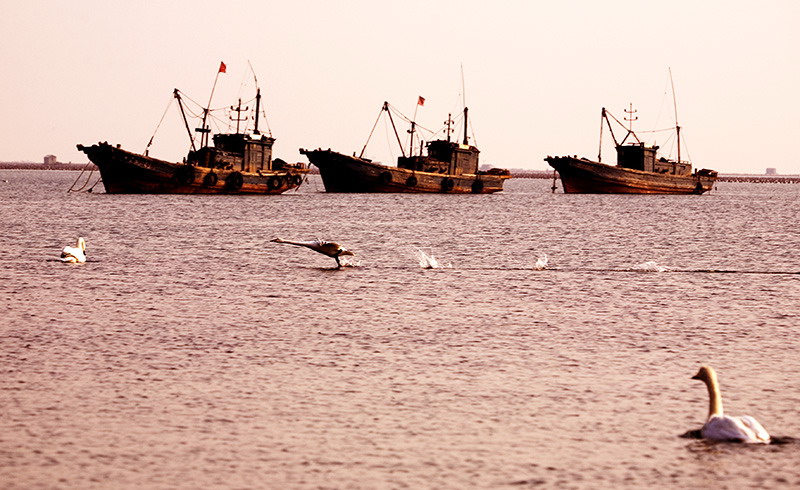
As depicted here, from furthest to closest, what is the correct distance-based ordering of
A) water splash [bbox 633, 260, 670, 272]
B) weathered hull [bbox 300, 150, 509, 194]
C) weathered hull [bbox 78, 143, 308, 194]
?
weathered hull [bbox 300, 150, 509, 194], weathered hull [bbox 78, 143, 308, 194], water splash [bbox 633, 260, 670, 272]

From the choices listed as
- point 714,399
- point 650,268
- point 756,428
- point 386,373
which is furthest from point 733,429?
point 650,268

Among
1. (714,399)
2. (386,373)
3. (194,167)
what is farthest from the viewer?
(194,167)

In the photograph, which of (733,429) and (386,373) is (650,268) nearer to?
(386,373)

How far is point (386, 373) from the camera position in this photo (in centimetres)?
1557

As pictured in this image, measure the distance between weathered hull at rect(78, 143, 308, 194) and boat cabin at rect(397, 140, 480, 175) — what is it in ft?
78.1

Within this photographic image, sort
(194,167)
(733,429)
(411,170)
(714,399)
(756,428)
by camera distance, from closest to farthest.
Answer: (733,429)
(756,428)
(714,399)
(194,167)
(411,170)

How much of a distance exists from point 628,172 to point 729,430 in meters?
117

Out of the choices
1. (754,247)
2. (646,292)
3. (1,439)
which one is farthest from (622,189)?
(1,439)

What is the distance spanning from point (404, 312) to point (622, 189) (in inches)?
4252

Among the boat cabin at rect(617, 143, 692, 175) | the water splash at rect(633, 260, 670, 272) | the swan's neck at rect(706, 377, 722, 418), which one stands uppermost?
the boat cabin at rect(617, 143, 692, 175)

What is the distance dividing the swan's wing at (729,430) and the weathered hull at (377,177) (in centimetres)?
10821

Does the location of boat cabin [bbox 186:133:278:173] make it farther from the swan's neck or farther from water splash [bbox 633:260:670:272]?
the swan's neck

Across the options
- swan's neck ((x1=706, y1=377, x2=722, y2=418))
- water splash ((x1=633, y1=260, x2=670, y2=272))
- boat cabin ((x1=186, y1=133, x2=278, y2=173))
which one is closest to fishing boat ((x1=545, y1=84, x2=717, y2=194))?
boat cabin ((x1=186, y1=133, x2=278, y2=173))

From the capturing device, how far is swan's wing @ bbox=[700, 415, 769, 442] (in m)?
11.8
